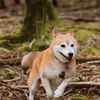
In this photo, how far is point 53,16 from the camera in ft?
60.9

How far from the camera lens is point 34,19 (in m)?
11.5

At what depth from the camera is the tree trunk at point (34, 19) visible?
11.4 metres

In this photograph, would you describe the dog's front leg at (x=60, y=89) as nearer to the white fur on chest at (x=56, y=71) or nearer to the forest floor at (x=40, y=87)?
the white fur on chest at (x=56, y=71)

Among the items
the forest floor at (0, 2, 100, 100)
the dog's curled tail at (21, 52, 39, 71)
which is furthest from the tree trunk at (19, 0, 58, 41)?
the dog's curled tail at (21, 52, 39, 71)

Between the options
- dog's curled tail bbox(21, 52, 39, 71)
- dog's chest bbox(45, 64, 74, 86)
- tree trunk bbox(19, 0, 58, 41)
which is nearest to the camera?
dog's chest bbox(45, 64, 74, 86)

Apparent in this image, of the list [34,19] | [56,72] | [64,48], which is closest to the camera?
[64,48]

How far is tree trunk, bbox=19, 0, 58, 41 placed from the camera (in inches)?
447

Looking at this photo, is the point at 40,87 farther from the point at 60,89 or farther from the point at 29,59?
the point at 60,89

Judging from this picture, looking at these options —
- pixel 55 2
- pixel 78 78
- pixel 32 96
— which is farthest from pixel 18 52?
pixel 55 2

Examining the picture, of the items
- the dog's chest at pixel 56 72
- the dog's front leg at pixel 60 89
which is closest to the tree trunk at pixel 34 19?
the dog's chest at pixel 56 72

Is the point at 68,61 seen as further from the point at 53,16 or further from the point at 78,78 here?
the point at 53,16

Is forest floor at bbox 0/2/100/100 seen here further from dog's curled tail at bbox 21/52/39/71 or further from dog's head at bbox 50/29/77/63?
dog's head at bbox 50/29/77/63

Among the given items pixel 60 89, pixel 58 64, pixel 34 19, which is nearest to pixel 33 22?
pixel 34 19

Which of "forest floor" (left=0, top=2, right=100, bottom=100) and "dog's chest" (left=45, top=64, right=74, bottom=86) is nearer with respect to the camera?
"dog's chest" (left=45, top=64, right=74, bottom=86)
